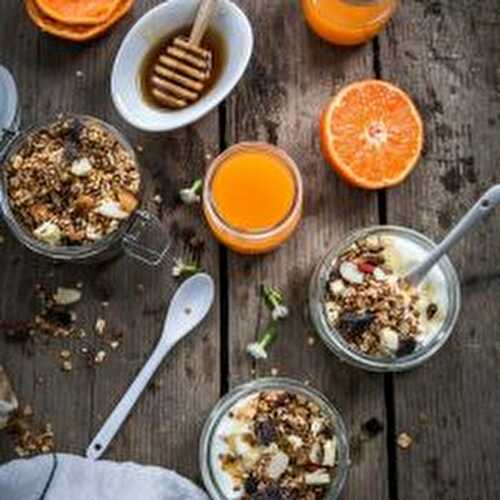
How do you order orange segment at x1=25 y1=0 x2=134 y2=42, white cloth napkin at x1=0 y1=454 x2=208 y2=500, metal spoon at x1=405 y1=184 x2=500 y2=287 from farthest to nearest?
orange segment at x1=25 y1=0 x2=134 y2=42
white cloth napkin at x1=0 y1=454 x2=208 y2=500
metal spoon at x1=405 y1=184 x2=500 y2=287

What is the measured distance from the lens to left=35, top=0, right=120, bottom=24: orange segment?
1463 mm

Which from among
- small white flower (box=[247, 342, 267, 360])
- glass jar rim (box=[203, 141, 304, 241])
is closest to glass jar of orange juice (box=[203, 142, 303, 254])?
glass jar rim (box=[203, 141, 304, 241])

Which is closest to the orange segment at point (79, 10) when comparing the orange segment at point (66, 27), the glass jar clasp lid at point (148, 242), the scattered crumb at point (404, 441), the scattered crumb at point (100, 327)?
the orange segment at point (66, 27)

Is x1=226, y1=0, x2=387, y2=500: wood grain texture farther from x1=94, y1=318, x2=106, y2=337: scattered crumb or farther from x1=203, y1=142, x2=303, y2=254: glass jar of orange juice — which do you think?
x1=94, y1=318, x2=106, y2=337: scattered crumb

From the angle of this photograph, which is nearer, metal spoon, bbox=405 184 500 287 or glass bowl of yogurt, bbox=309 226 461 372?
metal spoon, bbox=405 184 500 287

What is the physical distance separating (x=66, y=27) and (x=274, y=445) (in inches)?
20.9

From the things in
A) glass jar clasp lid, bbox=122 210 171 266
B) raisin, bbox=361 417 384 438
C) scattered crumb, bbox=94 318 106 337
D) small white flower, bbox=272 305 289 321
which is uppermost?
glass jar clasp lid, bbox=122 210 171 266

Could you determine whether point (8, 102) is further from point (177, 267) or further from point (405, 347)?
point (405, 347)

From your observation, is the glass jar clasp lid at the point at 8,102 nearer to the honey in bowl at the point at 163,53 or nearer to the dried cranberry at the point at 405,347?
the honey in bowl at the point at 163,53

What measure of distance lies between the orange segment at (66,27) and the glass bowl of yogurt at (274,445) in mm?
440

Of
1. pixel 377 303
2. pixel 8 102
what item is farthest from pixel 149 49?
pixel 377 303

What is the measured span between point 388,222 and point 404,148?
0.09 meters

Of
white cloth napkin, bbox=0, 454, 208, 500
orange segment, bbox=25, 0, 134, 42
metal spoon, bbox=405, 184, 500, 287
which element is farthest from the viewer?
orange segment, bbox=25, 0, 134, 42

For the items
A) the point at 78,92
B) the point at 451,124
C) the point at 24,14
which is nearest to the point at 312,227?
the point at 451,124
